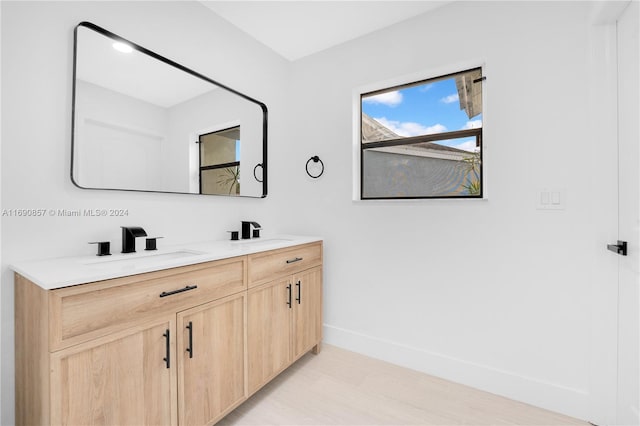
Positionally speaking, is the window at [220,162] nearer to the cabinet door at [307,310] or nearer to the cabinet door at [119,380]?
the cabinet door at [307,310]

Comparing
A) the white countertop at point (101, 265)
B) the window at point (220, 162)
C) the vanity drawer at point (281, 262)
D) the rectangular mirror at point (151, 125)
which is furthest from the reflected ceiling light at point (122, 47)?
the vanity drawer at point (281, 262)

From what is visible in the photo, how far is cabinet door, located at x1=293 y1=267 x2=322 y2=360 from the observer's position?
6.70 ft

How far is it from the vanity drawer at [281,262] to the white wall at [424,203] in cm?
31

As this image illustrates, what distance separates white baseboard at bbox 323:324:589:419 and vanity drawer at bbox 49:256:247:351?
4.29ft

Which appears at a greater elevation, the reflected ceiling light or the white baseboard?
the reflected ceiling light

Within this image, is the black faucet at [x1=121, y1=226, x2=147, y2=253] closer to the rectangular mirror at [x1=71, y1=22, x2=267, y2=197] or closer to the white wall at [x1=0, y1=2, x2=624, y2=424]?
the white wall at [x1=0, y1=2, x2=624, y2=424]

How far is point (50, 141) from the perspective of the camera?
1.35 m

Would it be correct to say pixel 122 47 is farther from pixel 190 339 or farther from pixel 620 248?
pixel 620 248

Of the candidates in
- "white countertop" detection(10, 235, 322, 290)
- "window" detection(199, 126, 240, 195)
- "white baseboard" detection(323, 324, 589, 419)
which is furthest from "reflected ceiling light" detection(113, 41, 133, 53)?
"white baseboard" detection(323, 324, 589, 419)

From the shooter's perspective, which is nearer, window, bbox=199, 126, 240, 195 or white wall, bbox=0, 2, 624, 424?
white wall, bbox=0, 2, 624, 424

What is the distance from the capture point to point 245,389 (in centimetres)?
161

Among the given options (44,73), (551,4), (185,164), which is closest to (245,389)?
(185,164)

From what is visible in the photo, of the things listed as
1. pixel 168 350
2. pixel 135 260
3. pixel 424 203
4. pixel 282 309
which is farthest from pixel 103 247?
pixel 424 203

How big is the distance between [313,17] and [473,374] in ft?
8.87
